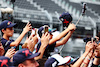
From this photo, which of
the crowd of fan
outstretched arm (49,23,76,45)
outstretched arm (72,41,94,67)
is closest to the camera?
the crowd of fan

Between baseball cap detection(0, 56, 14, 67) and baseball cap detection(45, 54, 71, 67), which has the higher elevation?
baseball cap detection(0, 56, 14, 67)

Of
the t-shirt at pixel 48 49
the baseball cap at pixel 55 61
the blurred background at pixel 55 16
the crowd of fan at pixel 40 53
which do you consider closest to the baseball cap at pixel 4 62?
the crowd of fan at pixel 40 53

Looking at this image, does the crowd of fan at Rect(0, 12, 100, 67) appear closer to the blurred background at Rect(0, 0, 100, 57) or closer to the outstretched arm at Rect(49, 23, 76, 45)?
the outstretched arm at Rect(49, 23, 76, 45)

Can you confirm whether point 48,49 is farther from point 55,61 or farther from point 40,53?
point 55,61

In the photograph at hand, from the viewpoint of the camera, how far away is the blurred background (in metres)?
10.7

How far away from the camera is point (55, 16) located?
44.9 feet

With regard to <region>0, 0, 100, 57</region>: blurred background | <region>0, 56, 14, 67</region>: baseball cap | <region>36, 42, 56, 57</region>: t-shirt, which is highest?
<region>0, 56, 14, 67</region>: baseball cap

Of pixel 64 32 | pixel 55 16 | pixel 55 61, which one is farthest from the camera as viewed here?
pixel 55 16

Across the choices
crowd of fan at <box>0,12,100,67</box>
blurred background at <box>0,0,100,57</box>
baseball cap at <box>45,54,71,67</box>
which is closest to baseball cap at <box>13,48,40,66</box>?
crowd of fan at <box>0,12,100,67</box>

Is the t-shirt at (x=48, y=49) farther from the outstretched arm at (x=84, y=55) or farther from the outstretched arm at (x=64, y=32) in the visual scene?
the outstretched arm at (x=84, y=55)

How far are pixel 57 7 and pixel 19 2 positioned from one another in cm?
559

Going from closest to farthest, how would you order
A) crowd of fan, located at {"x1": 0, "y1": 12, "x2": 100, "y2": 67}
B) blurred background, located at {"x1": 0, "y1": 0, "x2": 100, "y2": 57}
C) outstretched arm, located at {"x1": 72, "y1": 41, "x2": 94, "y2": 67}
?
crowd of fan, located at {"x1": 0, "y1": 12, "x2": 100, "y2": 67} → outstretched arm, located at {"x1": 72, "y1": 41, "x2": 94, "y2": 67} → blurred background, located at {"x1": 0, "y1": 0, "x2": 100, "y2": 57}

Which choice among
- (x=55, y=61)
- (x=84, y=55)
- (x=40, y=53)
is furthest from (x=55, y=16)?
(x=55, y=61)

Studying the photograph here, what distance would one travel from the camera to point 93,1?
89.9 feet
